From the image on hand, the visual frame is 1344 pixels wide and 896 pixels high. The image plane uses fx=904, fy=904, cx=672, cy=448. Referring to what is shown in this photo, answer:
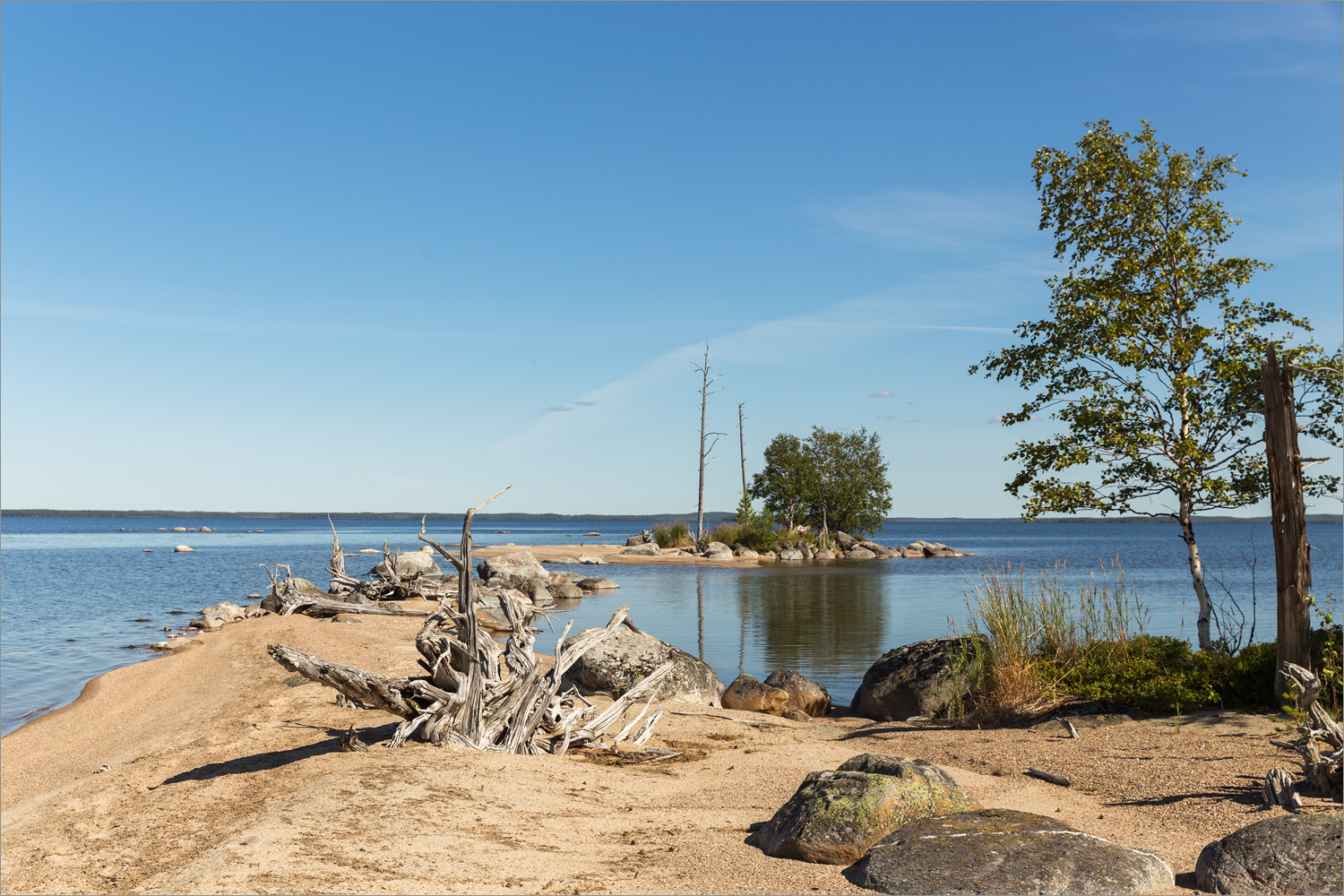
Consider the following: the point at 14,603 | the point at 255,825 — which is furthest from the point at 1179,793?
the point at 14,603

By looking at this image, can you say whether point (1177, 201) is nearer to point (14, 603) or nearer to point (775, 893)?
point (775, 893)

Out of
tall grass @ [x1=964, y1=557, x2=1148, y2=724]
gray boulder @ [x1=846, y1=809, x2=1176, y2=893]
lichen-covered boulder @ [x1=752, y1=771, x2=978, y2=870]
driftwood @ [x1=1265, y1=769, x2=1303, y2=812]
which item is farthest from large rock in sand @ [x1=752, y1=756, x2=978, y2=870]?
tall grass @ [x1=964, y1=557, x2=1148, y2=724]

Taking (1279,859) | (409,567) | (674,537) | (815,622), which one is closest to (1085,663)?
(1279,859)

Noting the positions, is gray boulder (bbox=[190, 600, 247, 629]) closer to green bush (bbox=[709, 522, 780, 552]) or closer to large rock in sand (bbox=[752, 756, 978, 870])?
large rock in sand (bbox=[752, 756, 978, 870])

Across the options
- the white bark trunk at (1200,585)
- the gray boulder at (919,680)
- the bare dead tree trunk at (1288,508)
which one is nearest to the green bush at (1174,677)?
the bare dead tree trunk at (1288,508)

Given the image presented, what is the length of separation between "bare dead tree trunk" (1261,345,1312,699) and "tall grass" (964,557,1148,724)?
1.74 m

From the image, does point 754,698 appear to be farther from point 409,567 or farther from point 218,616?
point 409,567

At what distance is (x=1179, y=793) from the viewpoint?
6938mm

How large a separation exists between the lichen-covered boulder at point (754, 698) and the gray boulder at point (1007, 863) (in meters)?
6.85

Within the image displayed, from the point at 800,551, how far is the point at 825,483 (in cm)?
711

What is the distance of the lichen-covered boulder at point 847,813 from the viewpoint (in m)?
5.64

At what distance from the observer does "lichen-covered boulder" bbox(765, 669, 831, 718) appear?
40.4 feet

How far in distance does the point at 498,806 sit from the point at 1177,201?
11.9 meters

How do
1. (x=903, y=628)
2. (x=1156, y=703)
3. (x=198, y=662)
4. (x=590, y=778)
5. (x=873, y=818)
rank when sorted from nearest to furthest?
(x=873, y=818) → (x=590, y=778) → (x=1156, y=703) → (x=198, y=662) → (x=903, y=628)
